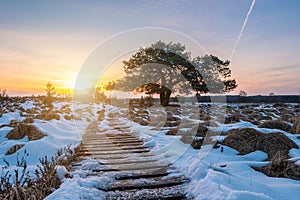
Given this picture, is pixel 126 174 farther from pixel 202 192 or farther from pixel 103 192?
pixel 202 192

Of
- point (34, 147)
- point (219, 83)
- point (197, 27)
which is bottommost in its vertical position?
point (34, 147)

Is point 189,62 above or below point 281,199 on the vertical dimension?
above

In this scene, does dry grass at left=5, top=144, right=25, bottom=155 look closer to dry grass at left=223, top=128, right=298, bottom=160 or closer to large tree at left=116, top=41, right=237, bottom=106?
dry grass at left=223, top=128, right=298, bottom=160

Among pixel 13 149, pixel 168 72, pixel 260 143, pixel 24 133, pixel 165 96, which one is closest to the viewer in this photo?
pixel 260 143

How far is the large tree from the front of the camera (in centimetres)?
2439

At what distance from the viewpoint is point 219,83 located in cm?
2566

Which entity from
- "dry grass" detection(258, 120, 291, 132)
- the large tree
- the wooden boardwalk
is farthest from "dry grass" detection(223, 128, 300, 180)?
the large tree

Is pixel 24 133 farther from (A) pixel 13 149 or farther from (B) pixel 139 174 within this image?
(B) pixel 139 174

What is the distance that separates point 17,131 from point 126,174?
5138 mm

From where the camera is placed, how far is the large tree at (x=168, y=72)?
24.4 meters

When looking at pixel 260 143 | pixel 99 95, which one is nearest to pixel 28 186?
pixel 260 143

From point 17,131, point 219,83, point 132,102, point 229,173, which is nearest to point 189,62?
point 219,83

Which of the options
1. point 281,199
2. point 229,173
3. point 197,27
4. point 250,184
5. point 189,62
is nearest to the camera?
point 281,199

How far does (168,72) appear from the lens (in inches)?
965
